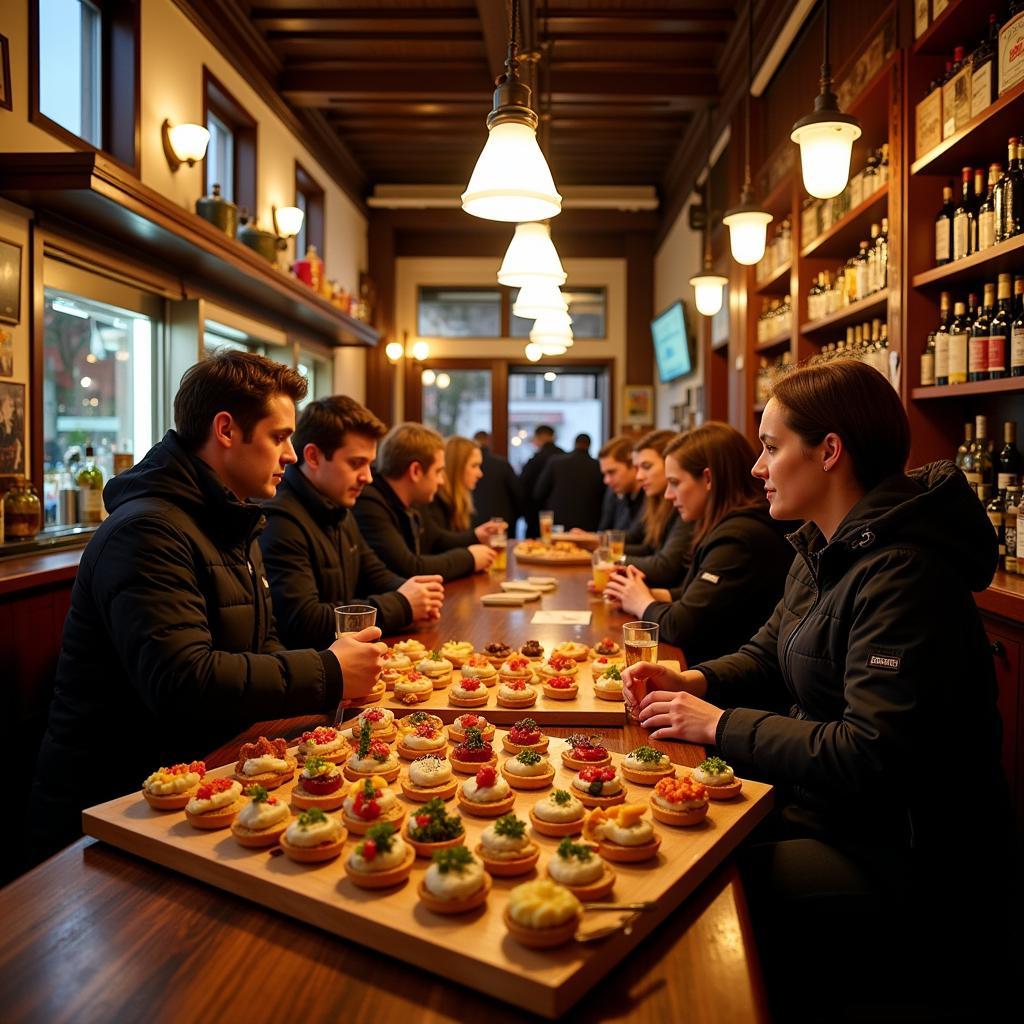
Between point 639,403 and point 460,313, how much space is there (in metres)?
2.47

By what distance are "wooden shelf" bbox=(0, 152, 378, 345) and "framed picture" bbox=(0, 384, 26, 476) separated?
2.54 feet

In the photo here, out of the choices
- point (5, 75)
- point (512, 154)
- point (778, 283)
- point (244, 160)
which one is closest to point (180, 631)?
point (512, 154)

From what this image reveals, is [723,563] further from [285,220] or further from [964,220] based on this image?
[285,220]

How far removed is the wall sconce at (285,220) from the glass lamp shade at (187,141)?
5.55 ft

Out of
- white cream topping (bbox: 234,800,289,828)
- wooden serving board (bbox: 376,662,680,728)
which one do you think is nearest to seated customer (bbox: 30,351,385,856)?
wooden serving board (bbox: 376,662,680,728)

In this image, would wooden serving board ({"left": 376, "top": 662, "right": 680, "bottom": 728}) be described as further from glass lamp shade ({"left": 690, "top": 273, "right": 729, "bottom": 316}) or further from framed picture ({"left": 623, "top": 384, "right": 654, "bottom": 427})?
framed picture ({"left": 623, "top": 384, "right": 654, "bottom": 427})

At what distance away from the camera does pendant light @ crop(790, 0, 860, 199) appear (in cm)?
282

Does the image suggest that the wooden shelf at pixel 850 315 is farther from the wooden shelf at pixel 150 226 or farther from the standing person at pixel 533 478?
the standing person at pixel 533 478

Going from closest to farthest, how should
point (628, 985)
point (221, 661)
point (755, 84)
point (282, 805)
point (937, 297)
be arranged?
point (628, 985) < point (282, 805) < point (221, 661) < point (937, 297) < point (755, 84)

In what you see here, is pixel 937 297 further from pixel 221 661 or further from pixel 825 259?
pixel 221 661

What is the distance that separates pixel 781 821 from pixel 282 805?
993mm

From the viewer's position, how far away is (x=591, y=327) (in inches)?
428

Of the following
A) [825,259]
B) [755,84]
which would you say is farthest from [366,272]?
[825,259]

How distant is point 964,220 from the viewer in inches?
120
